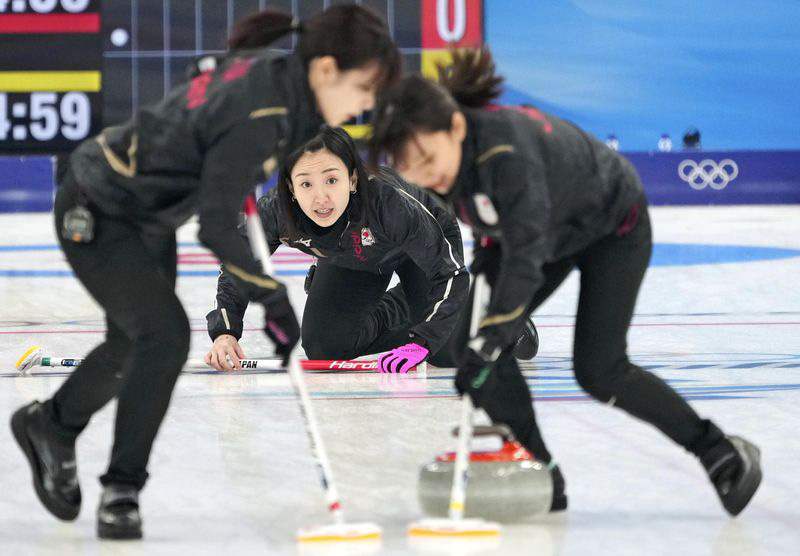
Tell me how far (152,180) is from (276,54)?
34cm

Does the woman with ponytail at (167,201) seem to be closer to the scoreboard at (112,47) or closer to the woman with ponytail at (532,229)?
the woman with ponytail at (532,229)

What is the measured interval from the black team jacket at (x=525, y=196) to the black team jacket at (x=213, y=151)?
0.34 m

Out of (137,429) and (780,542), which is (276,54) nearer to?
(137,429)

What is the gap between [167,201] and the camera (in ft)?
8.23

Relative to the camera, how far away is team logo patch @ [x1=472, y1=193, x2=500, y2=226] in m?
2.40

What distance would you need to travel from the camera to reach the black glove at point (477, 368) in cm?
234

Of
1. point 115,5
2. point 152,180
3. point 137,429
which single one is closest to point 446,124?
point 152,180

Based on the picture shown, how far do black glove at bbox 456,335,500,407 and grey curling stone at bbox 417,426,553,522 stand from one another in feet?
0.49

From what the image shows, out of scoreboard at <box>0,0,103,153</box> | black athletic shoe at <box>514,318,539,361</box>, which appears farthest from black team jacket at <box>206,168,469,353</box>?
scoreboard at <box>0,0,103,153</box>

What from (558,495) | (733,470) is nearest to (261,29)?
(558,495)

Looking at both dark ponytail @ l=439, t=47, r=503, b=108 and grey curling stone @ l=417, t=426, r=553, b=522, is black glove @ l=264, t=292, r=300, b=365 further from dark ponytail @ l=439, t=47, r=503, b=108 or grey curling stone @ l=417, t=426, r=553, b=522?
dark ponytail @ l=439, t=47, r=503, b=108

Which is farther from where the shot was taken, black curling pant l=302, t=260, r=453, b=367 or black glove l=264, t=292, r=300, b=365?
Result: black curling pant l=302, t=260, r=453, b=367


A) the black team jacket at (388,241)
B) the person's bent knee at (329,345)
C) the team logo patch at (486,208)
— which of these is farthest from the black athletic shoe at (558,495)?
the person's bent knee at (329,345)

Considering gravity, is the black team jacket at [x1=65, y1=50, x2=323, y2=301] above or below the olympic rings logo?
above
